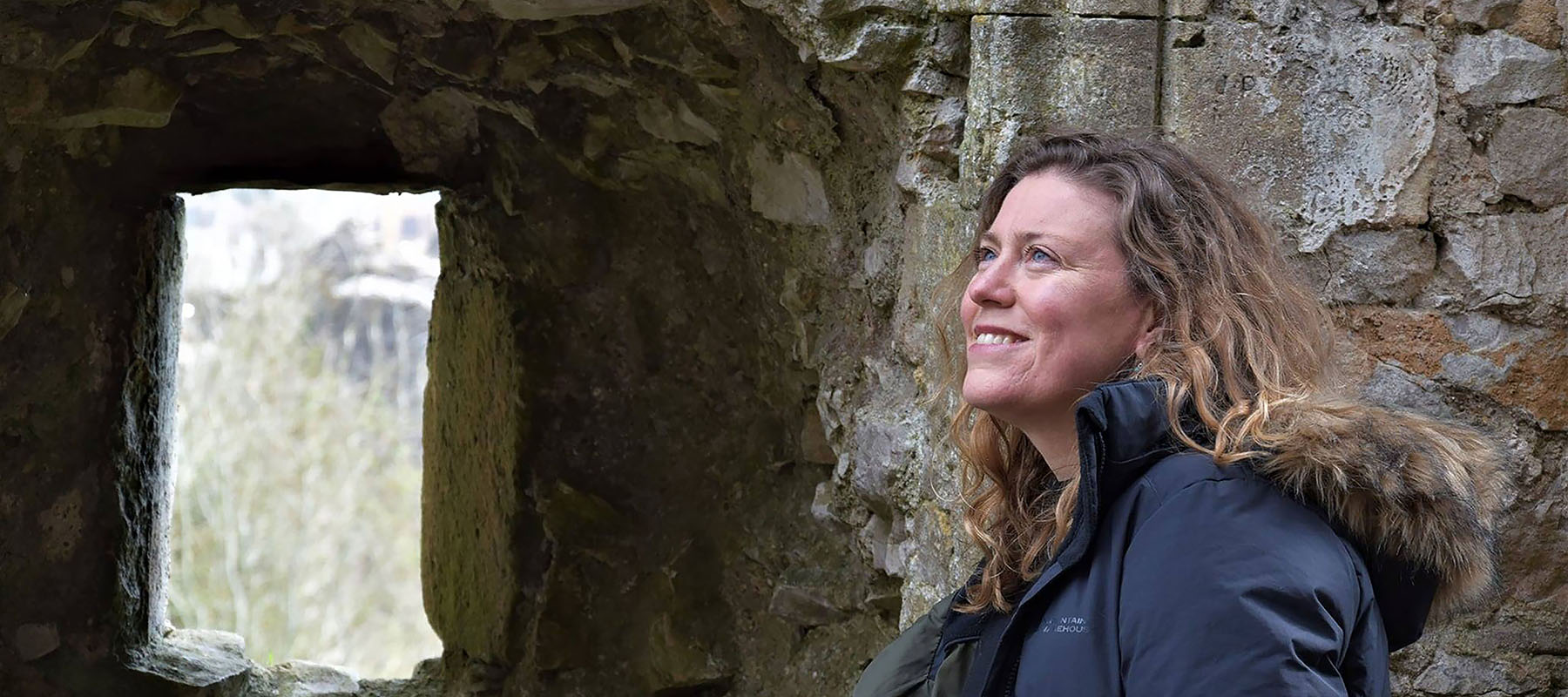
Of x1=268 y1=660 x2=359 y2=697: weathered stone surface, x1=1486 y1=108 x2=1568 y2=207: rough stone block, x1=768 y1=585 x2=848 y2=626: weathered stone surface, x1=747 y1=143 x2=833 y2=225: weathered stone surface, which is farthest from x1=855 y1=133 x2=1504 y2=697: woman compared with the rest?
x1=268 y1=660 x2=359 y2=697: weathered stone surface

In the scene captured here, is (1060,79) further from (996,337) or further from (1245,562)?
(1245,562)

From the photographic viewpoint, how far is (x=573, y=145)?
3.22 meters

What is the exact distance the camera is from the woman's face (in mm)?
1402

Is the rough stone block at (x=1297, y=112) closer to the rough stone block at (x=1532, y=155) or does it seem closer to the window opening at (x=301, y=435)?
the rough stone block at (x=1532, y=155)

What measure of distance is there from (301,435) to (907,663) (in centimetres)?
1043

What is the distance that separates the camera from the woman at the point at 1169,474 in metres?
1.14

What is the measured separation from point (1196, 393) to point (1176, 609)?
0.76 ft

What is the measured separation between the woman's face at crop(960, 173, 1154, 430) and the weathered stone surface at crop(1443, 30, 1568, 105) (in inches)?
34.3

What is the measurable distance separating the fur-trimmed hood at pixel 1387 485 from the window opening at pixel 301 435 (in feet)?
32.1

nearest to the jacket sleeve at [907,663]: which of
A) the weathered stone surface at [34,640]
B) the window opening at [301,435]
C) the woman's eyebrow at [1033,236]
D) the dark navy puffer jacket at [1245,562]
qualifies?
the dark navy puffer jacket at [1245,562]

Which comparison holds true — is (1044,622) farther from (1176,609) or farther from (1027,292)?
(1027,292)

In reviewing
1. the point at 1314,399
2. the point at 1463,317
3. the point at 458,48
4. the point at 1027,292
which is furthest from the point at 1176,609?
the point at 458,48

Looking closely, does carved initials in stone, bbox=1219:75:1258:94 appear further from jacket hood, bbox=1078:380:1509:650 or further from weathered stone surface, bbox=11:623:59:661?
weathered stone surface, bbox=11:623:59:661

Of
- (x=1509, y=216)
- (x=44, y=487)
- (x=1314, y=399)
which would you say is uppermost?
(x=1509, y=216)
